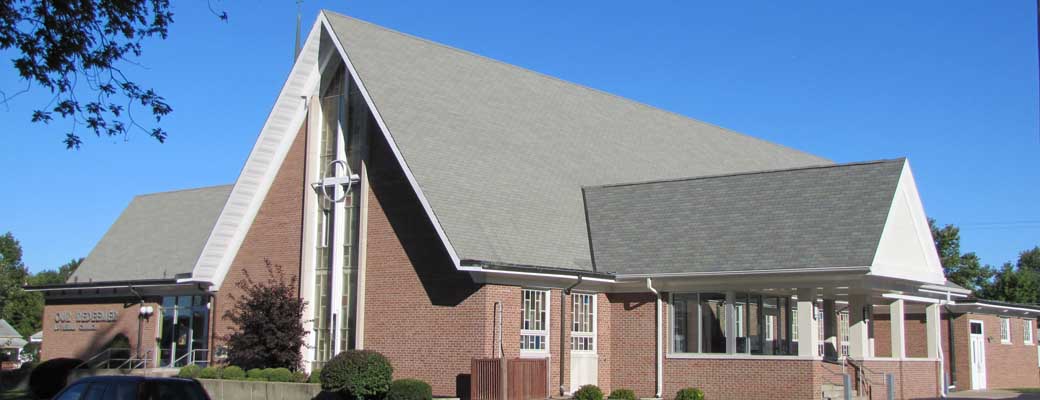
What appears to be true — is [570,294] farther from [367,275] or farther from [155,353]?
[155,353]

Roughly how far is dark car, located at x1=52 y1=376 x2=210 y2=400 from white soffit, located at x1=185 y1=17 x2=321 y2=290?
1537 cm

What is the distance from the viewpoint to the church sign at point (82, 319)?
1553 inches

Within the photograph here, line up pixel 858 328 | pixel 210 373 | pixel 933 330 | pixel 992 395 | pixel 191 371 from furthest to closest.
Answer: pixel 992 395
pixel 933 330
pixel 191 371
pixel 210 373
pixel 858 328

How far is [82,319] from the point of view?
4041cm

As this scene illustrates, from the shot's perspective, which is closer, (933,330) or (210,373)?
(210,373)

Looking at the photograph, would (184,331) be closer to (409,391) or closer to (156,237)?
(156,237)

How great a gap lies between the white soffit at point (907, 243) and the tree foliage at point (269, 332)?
49.2ft

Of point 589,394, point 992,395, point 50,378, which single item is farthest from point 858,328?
point 50,378

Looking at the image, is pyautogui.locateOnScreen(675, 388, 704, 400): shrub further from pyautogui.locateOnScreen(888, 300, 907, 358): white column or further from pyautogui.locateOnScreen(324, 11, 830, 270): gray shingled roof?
pyautogui.locateOnScreen(888, 300, 907, 358): white column

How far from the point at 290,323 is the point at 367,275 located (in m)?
2.57

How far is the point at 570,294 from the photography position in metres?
28.4

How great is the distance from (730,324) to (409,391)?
8.19 metres

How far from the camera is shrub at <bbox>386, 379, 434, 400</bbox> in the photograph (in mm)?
24866

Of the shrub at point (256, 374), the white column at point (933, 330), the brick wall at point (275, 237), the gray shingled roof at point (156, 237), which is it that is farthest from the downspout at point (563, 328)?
the gray shingled roof at point (156, 237)
